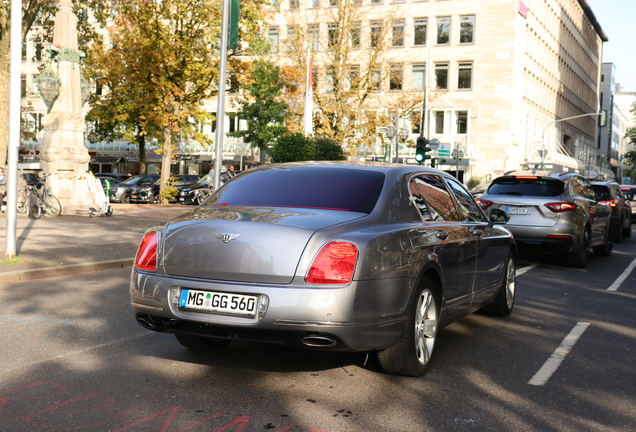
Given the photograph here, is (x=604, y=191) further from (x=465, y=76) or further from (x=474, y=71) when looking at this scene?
(x=465, y=76)

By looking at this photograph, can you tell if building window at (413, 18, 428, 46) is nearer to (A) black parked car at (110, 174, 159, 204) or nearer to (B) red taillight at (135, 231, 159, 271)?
(A) black parked car at (110, 174, 159, 204)

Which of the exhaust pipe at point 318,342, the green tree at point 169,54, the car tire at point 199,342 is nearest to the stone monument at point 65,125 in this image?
the green tree at point 169,54

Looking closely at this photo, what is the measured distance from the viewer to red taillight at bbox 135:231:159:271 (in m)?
5.23

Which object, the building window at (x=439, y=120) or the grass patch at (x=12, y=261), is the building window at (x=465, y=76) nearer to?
the building window at (x=439, y=120)

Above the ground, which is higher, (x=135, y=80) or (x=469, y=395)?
(x=135, y=80)

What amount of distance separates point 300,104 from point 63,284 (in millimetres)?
43293

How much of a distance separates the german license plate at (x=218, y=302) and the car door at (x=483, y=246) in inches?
98.8

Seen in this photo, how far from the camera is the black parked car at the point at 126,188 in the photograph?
36000 mm

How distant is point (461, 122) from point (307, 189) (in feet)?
172

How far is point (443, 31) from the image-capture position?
2276 inches

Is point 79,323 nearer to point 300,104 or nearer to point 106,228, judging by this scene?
point 106,228

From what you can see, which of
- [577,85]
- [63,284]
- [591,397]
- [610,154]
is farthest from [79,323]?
[610,154]

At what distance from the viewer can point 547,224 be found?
12812mm

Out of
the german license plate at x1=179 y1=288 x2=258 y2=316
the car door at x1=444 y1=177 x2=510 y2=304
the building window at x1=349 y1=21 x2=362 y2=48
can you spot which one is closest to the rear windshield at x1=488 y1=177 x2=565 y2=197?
the car door at x1=444 y1=177 x2=510 y2=304
